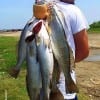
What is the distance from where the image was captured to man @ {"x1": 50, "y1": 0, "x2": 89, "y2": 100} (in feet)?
14.0

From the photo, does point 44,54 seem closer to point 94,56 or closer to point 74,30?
point 74,30

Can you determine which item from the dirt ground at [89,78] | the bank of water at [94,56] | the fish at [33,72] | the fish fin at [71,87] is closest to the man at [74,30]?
the fish fin at [71,87]

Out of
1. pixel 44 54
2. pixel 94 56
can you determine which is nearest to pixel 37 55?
pixel 44 54

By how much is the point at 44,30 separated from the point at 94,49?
1969 cm

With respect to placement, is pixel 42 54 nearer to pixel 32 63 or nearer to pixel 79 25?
pixel 32 63

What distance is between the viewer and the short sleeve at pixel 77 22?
4.33m

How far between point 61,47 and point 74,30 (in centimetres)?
71

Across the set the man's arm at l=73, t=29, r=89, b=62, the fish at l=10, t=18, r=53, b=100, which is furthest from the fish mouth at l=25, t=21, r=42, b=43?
the man's arm at l=73, t=29, r=89, b=62

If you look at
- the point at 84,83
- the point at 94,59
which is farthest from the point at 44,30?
the point at 94,59

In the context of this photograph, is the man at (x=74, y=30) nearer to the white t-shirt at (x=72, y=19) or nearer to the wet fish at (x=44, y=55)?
the white t-shirt at (x=72, y=19)

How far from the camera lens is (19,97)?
976 centimetres

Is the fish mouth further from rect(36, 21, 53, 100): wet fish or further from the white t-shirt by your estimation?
the white t-shirt

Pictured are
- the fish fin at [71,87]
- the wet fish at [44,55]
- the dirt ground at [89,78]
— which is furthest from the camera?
the dirt ground at [89,78]

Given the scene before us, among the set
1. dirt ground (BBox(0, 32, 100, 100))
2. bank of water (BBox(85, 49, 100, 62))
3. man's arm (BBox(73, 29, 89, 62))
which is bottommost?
bank of water (BBox(85, 49, 100, 62))
